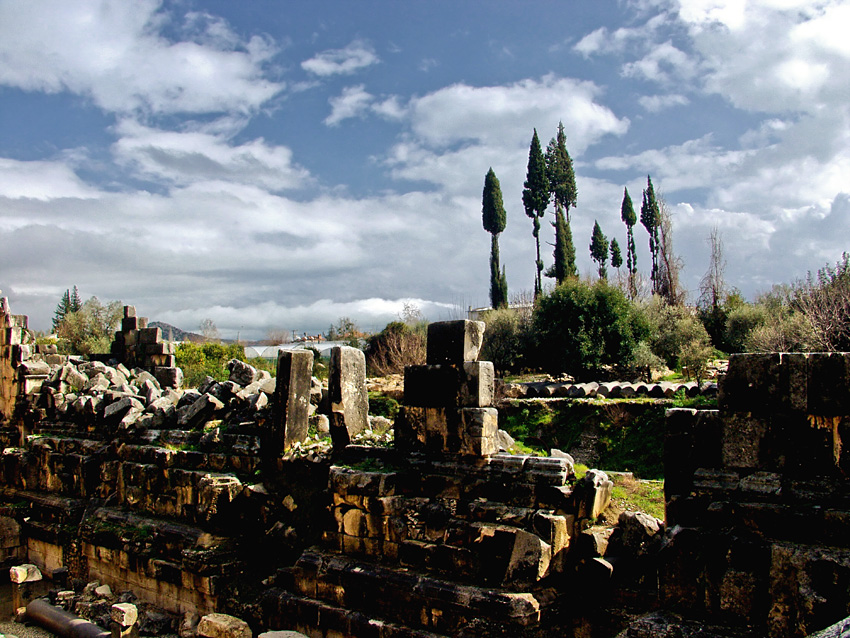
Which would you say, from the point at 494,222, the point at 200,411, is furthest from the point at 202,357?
the point at 494,222

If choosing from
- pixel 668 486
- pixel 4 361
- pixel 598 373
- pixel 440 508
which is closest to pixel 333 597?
pixel 440 508

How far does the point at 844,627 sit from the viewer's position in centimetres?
224

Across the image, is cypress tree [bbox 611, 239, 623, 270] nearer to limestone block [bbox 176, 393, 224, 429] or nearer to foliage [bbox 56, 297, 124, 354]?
foliage [bbox 56, 297, 124, 354]

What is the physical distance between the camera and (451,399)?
6078 mm

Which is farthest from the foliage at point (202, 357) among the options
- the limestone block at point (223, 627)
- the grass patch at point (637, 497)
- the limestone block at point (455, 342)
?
the grass patch at point (637, 497)

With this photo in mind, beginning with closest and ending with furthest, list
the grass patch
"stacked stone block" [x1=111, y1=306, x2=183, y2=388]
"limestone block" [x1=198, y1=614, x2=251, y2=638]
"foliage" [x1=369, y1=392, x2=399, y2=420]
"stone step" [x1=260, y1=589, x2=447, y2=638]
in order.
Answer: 1. "stone step" [x1=260, y1=589, x2=447, y2=638]
2. the grass patch
3. "limestone block" [x1=198, y1=614, x2=251, y2=638]
4. "foliage" [x1=369, y1=392, x2=399, y2=420]
5. "stacked stone block" [x1=111, y1=306, x2=183, y2=388]

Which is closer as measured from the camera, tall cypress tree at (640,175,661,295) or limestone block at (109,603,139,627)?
limestone block at (109,603,139,627)

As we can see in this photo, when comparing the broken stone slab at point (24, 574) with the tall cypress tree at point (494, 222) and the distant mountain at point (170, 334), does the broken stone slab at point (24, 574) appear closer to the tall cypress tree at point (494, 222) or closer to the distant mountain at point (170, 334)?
the distant mountain at point (170, 334)

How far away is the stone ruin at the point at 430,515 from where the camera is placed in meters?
4.17

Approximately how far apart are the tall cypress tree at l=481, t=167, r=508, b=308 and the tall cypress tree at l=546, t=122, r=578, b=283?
3401mm

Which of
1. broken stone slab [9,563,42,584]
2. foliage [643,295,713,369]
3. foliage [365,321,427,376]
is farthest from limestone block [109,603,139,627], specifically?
foliage [643,295,713,369]

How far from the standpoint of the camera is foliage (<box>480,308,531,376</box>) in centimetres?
2775

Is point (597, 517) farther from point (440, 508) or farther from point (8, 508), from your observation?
point (8, 508)

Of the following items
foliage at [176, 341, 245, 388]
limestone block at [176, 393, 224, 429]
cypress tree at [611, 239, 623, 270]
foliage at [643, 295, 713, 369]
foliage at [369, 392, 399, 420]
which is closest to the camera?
limestone block at [176, 393, 224, 429]
